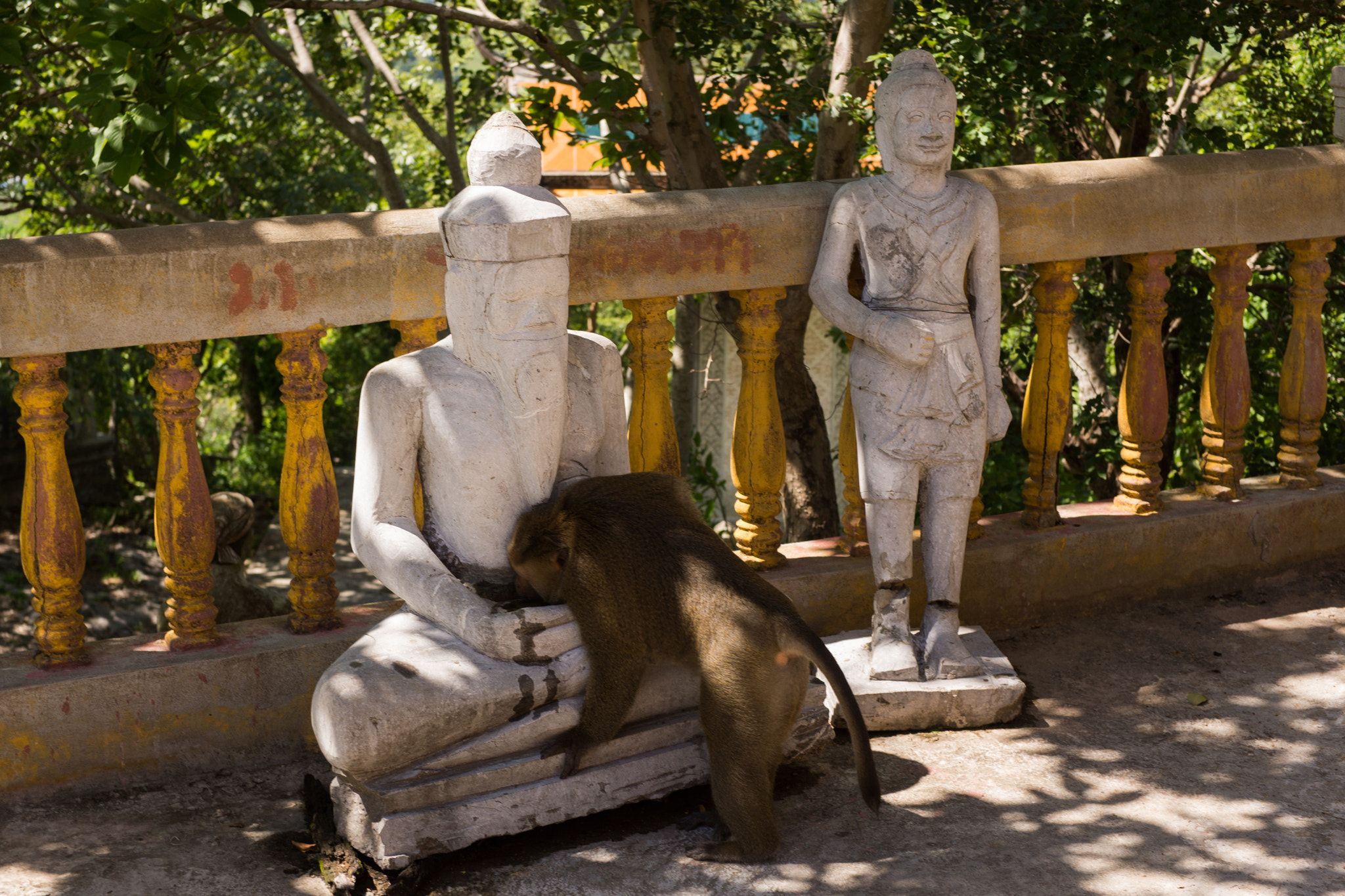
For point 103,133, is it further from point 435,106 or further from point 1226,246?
point 435,106

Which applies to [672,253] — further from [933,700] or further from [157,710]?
[157,710]

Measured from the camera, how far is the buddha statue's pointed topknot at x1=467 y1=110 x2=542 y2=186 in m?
3.21

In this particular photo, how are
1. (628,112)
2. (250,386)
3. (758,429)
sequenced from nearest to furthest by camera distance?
(758,429), (628,112), (250,386)

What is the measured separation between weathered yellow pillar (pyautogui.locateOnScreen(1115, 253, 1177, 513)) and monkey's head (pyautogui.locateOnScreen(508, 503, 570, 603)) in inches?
93.1

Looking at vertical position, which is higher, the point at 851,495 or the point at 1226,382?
the point at 1226,382

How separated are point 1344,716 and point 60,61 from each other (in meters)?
8.34

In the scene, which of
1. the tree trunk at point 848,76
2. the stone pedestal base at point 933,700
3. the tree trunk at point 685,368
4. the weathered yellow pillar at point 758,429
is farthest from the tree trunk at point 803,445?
the stone pedestal base at point 933,700

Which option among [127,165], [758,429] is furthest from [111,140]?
[758,429]

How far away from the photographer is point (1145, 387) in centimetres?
459

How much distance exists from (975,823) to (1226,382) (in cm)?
221

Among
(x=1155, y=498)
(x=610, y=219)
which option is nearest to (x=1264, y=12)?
(x=1155, y=498)

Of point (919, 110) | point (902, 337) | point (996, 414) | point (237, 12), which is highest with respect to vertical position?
point (237, 12)

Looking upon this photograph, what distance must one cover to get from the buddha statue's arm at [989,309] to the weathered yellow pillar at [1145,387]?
0.93 m

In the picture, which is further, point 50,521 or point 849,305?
point 849,305
